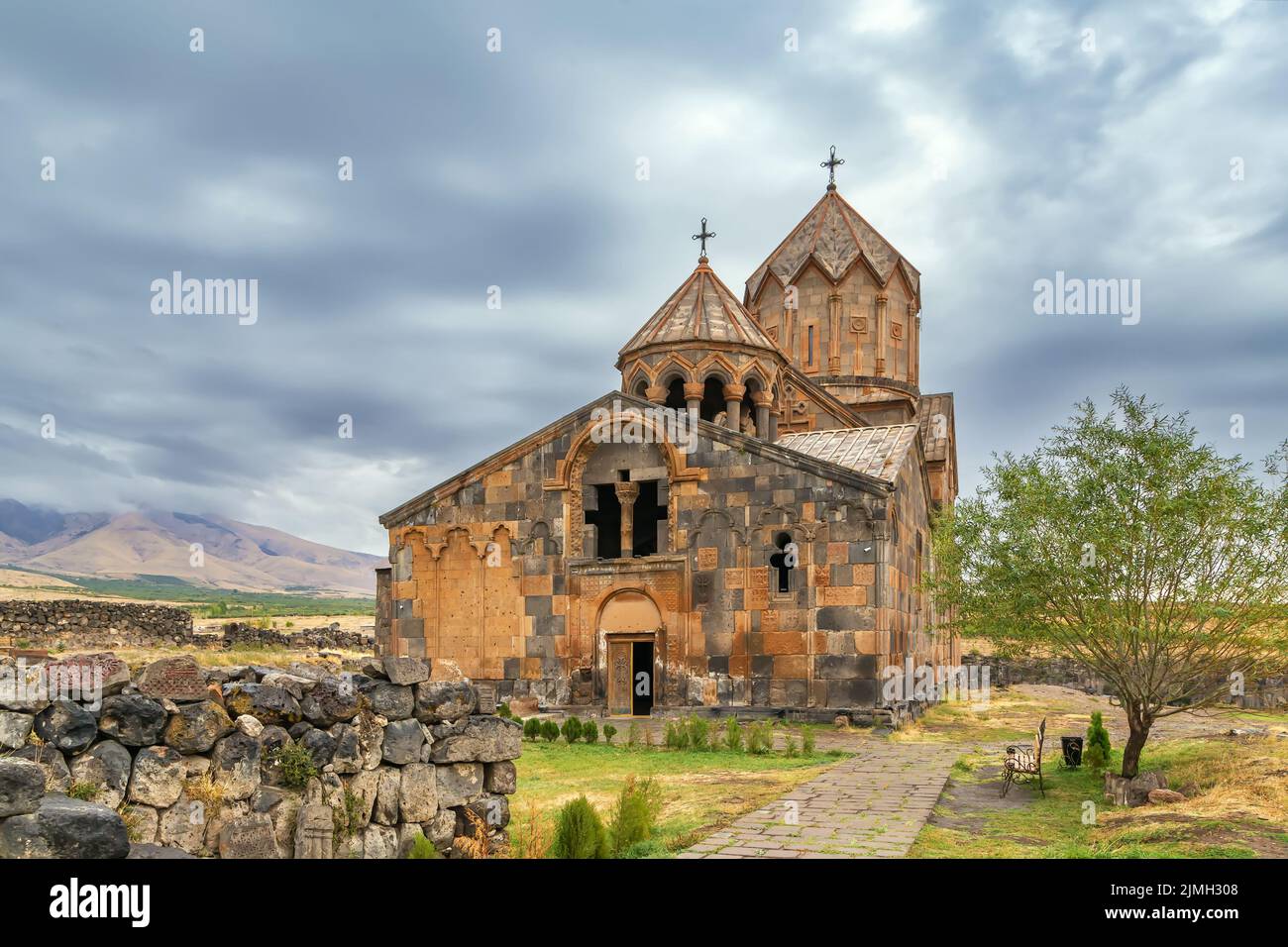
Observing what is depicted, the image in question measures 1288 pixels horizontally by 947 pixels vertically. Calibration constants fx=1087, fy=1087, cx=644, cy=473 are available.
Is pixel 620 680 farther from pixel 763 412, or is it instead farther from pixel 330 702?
pixel 330 702

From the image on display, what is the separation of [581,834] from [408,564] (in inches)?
542

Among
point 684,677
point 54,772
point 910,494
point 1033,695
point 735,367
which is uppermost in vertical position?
point 735,367

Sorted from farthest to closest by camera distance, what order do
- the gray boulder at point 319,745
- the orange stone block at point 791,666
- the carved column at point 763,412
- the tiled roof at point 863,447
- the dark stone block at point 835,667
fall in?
the carved column at point 763,412 → the tiled roof at point 863,447 → the orange stone block at point 791,666 → the dark stone block at point 835,667 → the gray boulder at point 319,745

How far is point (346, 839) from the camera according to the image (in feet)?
20.1

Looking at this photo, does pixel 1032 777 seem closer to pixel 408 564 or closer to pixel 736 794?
pixel 736 794

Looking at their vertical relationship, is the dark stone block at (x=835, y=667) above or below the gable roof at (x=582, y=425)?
below

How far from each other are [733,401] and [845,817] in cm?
1316

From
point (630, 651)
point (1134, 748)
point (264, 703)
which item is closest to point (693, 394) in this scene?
point (630, 651)

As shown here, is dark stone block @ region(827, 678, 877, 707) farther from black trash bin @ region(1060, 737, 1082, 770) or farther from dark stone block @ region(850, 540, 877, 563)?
black trash bin @ region(1060, 737, 1082, 770)

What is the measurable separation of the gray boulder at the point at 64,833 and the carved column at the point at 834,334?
2391 cm

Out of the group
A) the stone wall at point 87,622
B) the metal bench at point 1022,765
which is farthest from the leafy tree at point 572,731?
the stone wall at point 87,622

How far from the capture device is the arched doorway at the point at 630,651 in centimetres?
1809

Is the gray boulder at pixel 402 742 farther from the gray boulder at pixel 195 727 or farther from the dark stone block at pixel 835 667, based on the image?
the dark stone block at pixel 835 667
